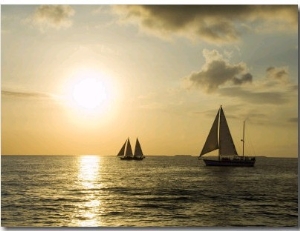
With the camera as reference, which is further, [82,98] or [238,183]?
[238,183]

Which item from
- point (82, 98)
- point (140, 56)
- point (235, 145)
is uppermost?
point (140, 56)

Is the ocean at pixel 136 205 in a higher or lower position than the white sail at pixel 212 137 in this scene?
lower

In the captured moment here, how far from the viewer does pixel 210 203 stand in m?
6.89

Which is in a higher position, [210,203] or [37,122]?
[37,122]

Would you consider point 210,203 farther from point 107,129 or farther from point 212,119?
point 107,129

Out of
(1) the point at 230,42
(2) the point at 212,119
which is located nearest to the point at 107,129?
(2) the point at 212,119

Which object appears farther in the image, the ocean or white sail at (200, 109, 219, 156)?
white sail at (200, 109, 219, 156)

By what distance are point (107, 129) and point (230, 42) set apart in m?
1.99

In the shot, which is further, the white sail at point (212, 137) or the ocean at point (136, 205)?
the white sail at point (212, 137)

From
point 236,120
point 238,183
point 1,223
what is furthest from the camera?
point 238,183

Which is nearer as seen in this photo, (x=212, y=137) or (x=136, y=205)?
(x=136, y=205)

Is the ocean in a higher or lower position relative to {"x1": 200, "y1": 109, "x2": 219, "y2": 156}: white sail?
lower

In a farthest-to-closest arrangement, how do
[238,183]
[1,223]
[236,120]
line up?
[238,183]
[236,120]
[1,223]

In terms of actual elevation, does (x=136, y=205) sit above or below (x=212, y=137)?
below
